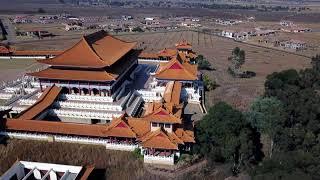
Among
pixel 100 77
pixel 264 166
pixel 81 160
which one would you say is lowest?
pixel 81 160

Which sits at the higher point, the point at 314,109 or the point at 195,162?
the point at 314,109

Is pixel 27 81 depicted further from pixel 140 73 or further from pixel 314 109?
pixel 314 109

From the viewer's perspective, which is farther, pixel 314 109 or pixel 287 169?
pixel 314 109

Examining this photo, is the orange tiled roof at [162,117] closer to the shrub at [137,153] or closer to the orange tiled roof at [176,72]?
the shrub at [137,153]

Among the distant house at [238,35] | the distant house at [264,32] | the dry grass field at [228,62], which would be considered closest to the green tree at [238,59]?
the dry grass field at [228,62]

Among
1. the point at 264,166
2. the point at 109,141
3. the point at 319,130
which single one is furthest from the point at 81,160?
the point at 319,130

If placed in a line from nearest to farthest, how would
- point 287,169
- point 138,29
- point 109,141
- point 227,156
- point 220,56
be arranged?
point 287,169 → point 227,156 → point 109,141 → point 220,56 → point 138,29
